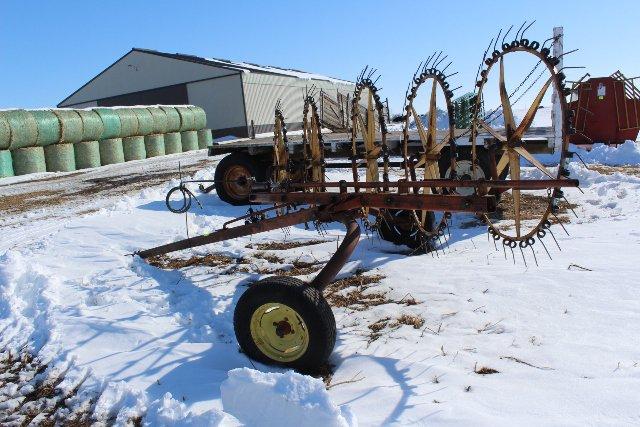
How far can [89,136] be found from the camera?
1895 cm

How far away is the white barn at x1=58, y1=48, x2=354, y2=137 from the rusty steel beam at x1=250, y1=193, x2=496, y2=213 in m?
24.2

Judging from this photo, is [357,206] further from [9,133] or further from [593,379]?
[9,133]

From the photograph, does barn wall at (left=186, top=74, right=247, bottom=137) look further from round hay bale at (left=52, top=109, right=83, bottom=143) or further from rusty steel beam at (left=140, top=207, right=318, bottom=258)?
rusty steel beam at (left=140, top=207, right=318, bottom=258)

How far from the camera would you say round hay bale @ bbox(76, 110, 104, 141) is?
18.7 metres

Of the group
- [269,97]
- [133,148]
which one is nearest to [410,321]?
[133,148]

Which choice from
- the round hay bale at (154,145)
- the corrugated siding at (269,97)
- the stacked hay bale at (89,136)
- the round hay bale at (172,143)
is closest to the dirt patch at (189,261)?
the stacked hay bale at (89,136)

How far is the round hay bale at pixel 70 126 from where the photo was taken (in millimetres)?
17875

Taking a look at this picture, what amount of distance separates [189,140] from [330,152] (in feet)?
54.9

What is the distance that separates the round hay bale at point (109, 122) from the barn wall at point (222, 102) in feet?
30.3

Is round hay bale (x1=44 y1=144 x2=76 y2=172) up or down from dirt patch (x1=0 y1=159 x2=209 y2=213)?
up

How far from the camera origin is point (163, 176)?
47.8ft

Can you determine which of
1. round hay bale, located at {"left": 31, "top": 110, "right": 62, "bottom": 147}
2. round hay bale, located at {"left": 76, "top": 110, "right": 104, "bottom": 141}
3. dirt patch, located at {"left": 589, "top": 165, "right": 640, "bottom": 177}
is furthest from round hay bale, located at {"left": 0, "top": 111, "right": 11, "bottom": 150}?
dirt patch, located at {"left": 589, "top": 165, "right": 640, "bottom": 177}

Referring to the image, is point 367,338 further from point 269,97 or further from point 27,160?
point 269,97

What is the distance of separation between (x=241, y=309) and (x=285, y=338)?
0.34m
